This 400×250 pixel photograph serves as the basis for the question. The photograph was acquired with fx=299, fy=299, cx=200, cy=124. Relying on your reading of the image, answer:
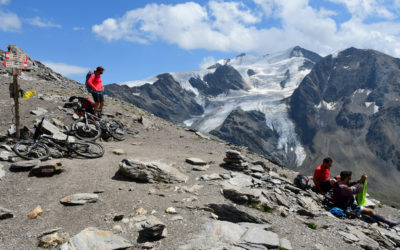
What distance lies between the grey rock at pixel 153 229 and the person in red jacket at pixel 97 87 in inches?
474

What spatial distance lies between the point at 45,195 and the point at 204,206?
18.6ft

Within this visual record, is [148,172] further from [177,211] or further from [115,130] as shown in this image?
[115,130]

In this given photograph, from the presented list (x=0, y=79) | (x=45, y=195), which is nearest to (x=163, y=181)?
(x=45, y=195)

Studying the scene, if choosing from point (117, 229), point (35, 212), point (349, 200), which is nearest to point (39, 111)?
point (35, 212)

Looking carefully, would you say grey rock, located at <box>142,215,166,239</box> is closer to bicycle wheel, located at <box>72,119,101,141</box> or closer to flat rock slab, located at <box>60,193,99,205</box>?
flat rock slab, located at <box>60,193,99,205</box>

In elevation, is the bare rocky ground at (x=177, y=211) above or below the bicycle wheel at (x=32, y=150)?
below

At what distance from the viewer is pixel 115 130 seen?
68.4ft

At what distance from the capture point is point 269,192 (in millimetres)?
13555

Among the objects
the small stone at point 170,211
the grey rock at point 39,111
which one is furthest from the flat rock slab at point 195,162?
the grey rock at point 39,111

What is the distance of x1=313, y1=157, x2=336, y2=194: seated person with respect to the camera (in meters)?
16.4

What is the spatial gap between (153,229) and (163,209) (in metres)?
1.63

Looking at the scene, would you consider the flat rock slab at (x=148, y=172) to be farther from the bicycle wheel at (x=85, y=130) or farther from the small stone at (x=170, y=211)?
the bicycle wheel at (x=85, y=130)

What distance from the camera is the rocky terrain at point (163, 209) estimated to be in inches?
339

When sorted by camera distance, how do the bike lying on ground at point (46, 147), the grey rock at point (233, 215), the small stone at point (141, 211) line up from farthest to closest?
the bike lying on ground at point (46, 147)
the grey rock at point (233, 215)
the small stone at point (141, 211)
